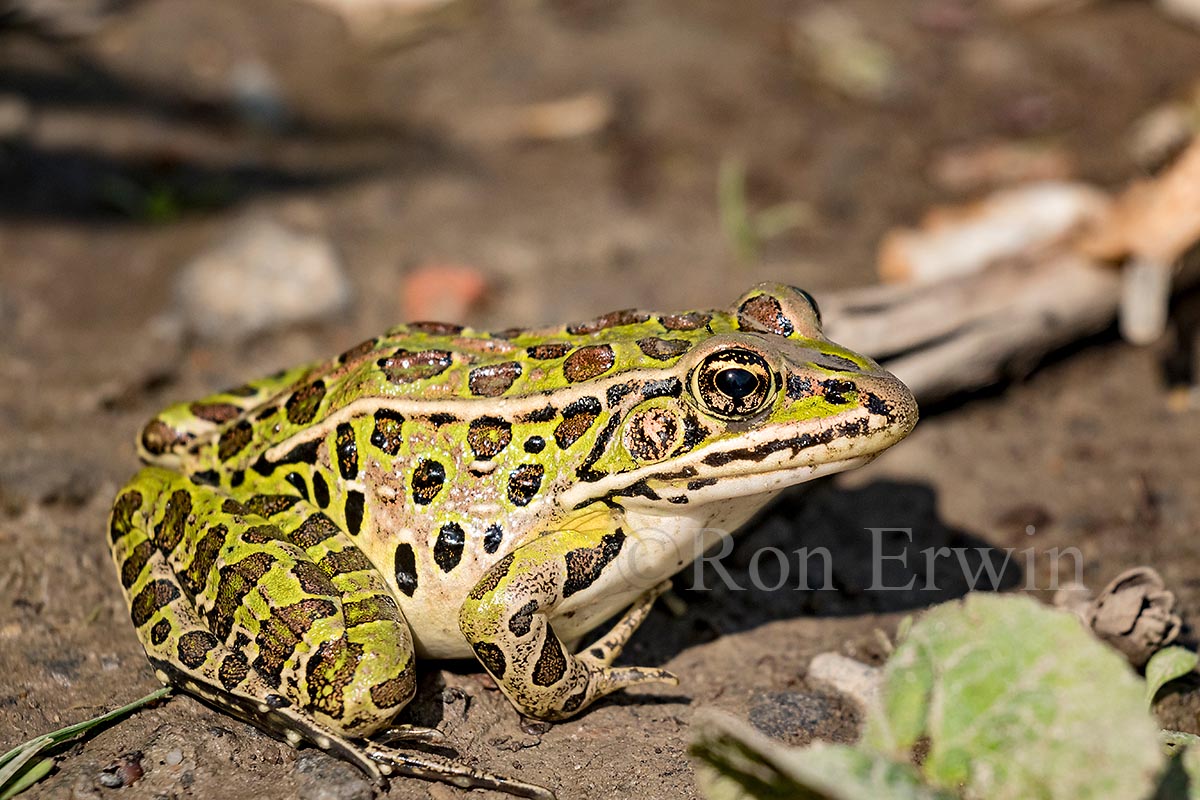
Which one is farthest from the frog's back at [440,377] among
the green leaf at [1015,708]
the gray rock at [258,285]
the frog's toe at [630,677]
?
the gray rock at [258,285]

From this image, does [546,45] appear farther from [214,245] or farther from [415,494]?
[415,494]

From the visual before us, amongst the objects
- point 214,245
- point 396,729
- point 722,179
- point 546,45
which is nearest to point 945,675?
point 396,729

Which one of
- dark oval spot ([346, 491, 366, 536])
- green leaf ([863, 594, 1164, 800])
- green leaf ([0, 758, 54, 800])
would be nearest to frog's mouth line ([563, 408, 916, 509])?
green leaf ([863, 594, 1164, 800])

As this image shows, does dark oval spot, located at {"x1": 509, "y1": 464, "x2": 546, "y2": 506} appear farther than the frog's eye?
Yes

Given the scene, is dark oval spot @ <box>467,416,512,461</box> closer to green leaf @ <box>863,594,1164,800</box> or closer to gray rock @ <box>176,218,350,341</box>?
green leaf @ <box>863,594,1164,800</box>

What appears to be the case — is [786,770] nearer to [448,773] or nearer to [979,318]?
[448,773]

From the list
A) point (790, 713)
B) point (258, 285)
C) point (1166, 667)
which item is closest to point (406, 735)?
point (790, 713)

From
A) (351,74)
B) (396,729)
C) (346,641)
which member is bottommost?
(396,729)
